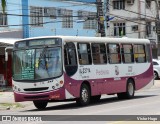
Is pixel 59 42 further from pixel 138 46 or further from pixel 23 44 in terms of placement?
pixel 138 46

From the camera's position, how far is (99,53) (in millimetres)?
21500

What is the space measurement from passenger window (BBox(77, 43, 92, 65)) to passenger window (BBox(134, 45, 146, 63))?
441cm

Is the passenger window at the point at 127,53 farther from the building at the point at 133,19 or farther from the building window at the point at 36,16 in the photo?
the building at the point at 133,19

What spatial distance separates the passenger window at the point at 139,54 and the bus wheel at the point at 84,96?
487 centimetres

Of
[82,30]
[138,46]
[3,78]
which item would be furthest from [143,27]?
[138,46]

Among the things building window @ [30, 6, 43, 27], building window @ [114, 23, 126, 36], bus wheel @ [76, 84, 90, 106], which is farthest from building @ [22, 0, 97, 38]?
bus wheel @ [76, 84, 90, 106]

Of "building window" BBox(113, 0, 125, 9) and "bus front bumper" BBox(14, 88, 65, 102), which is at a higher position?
"building window" BBox(113, 0, 125, 9)

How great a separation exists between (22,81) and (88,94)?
2894 mm

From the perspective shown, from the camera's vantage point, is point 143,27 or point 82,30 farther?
point 143,27

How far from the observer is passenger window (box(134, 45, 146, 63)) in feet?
80.5

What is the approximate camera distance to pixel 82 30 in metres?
46.8

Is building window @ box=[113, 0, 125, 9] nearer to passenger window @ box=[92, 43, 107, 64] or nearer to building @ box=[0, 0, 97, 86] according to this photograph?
building @ box=[0, 0, 97, 86]

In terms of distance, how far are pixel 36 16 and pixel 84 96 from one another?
22576 millimetres

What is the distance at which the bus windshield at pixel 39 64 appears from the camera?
62.5 feet
